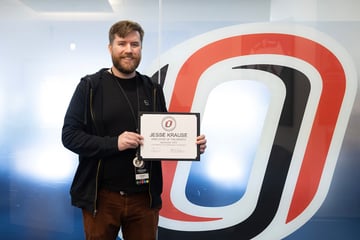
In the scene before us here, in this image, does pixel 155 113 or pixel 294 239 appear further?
pixel 294 239

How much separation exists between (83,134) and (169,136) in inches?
16.1

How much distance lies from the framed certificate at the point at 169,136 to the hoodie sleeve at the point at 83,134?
0.16 m

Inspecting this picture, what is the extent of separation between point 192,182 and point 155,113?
0.79 metres

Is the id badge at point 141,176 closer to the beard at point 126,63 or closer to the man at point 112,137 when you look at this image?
the man at point 112,137

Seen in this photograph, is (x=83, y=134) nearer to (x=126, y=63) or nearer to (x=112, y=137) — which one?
(x=112, y=137)

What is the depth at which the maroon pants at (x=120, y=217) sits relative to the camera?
4.88 feet

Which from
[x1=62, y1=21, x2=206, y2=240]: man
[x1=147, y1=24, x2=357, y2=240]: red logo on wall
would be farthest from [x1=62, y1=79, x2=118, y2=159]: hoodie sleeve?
[x1=147, y1=24, x2=357, y2=240]: red logo on wall

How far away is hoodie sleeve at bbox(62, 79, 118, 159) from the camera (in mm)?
Answer: 1387

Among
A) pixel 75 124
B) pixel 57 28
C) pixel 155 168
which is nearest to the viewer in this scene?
pixel 75 124

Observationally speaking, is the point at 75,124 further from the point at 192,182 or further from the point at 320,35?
the point at 320,35

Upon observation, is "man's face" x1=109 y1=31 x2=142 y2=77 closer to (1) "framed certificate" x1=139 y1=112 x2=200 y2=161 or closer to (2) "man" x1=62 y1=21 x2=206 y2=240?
(2) "man" x1=62 y1=21 x2=206 y2=240

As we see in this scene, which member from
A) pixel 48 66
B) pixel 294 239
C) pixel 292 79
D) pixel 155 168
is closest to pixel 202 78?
pixel 292 79

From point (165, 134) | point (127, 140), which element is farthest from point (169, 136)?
point (127, 140)

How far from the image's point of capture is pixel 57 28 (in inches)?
80.1
